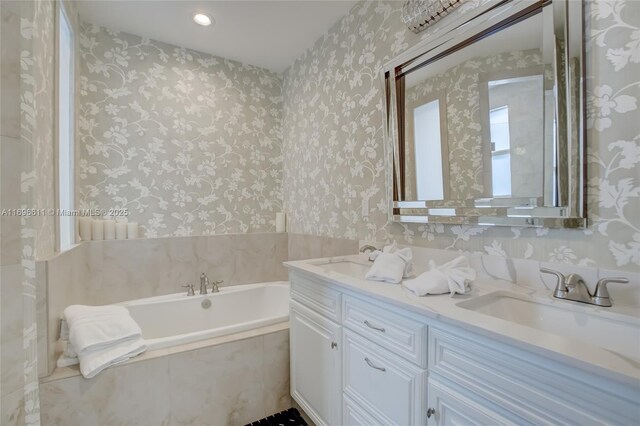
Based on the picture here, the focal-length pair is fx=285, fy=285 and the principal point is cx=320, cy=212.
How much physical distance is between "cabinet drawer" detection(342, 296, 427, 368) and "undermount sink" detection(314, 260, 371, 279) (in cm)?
32

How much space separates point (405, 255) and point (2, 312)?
4.50 ft

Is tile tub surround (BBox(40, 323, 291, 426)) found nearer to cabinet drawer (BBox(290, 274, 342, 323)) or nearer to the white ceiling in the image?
cabinet drawer (BBox(290, 274, 342, 323))

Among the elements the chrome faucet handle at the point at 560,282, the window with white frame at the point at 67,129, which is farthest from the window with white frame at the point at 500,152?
the window with white frame at the point at 67,129

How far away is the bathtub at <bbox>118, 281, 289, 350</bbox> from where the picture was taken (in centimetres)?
220

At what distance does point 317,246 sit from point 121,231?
1549mm

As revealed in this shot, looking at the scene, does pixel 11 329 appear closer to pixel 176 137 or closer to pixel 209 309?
pixel 209 309

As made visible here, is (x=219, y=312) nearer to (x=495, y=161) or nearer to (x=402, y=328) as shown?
(x=402, y=328)

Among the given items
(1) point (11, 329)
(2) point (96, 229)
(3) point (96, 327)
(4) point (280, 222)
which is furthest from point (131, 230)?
(1) point (11, 329)

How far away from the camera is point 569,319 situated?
34.8 inches

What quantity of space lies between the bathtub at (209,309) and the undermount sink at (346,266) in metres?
0.51

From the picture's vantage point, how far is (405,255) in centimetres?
137

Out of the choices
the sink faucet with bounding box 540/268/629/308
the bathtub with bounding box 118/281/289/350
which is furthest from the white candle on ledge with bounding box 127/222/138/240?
the sink faucet with bounding box 540/268/629/308

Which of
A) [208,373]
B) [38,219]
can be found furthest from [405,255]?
[38,219]

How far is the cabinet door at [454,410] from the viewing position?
0.75 meters
